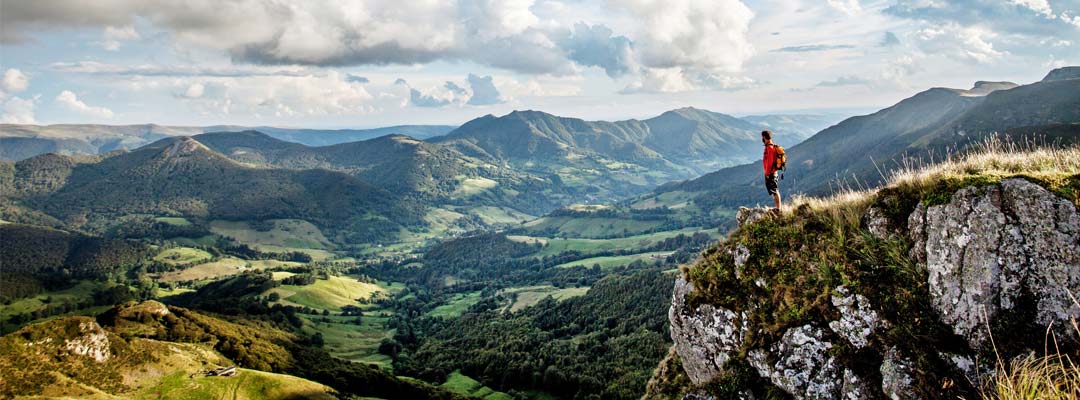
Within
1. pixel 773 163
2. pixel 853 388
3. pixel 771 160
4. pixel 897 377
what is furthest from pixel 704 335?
pixel 771 160

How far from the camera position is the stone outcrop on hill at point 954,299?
12922 millimetres

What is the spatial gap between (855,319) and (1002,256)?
3.98 meters

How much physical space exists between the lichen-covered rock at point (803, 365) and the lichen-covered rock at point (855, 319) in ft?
1.98

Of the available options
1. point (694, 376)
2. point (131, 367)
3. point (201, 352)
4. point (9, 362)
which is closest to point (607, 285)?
point (201, 352)

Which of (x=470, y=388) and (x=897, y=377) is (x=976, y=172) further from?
(x=470, y=388)

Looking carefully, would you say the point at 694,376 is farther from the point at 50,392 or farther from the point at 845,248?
the point at 50,392

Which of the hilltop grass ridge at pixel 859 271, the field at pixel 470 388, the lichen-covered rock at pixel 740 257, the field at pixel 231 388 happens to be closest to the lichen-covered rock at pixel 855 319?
the hilltop grass ridge at pixel 859 271

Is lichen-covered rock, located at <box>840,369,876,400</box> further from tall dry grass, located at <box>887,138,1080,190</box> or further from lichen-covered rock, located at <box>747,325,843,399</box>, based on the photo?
tall dry grass, located at <box>887,138,1080,190</box>

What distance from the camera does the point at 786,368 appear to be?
16.6m

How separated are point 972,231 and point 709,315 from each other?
8.61 m

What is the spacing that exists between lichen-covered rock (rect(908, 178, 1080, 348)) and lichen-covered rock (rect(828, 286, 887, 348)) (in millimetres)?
1647

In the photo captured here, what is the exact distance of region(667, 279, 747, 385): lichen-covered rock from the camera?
1883cm

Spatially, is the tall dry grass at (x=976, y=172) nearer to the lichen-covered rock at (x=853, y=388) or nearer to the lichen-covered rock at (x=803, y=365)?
the lichen-covered rock at (x=803, y=365)

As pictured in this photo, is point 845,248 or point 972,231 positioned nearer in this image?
point 972,231
